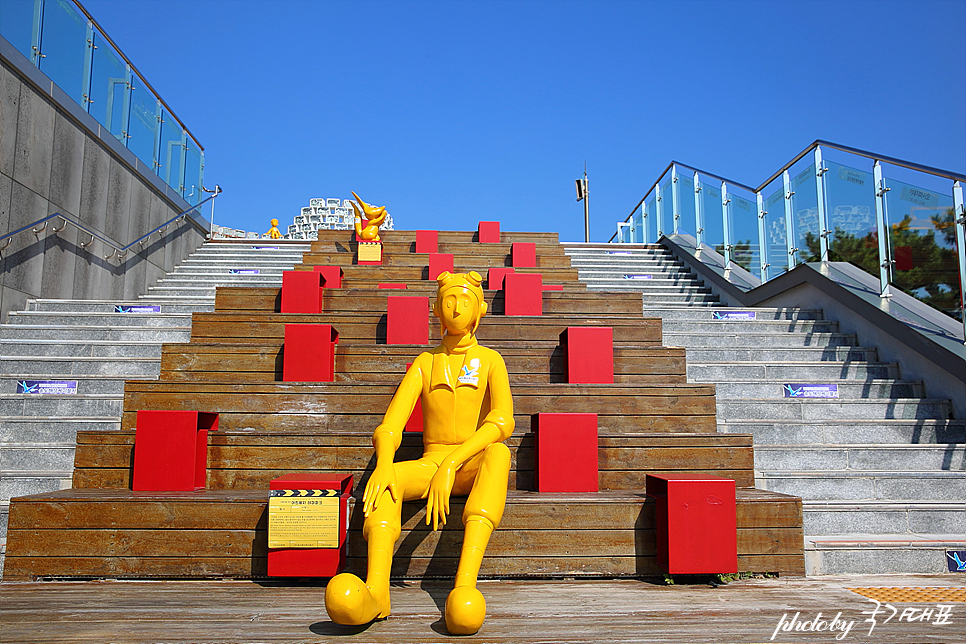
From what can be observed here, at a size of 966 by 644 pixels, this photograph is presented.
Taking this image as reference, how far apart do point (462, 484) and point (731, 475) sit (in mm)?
1918

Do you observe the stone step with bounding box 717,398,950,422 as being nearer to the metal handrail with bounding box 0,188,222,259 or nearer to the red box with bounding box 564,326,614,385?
the red box with bounding box 564,326,614,385

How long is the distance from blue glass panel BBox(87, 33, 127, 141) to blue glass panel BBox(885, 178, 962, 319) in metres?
9.09

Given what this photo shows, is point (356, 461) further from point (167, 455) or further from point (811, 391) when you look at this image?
point (811, 391)

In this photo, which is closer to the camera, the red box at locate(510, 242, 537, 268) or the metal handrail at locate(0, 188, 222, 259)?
the metal handrail at locate(0, 188, 222, 259)

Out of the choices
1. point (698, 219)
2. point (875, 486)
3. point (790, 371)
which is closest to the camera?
point (875, 486)

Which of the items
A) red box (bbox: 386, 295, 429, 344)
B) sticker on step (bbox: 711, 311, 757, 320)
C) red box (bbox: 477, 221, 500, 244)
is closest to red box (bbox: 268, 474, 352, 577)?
red box (bbox: 386, 295, 429, 344)

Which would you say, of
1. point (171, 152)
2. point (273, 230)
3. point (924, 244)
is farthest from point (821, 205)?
point (273, 230)

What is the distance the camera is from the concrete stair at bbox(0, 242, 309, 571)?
15.8ft

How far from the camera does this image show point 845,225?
6844 millimetres

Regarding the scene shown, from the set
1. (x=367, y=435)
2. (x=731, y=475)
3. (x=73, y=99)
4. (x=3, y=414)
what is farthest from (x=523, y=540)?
(x=73, y=99)

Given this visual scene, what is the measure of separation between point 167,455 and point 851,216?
655 centimetres

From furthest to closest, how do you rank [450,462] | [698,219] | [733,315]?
[698,219] < [733,315] < [450,462]

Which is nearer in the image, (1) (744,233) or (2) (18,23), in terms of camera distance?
(2) (18,23)

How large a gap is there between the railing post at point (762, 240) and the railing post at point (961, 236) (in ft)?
9.76
